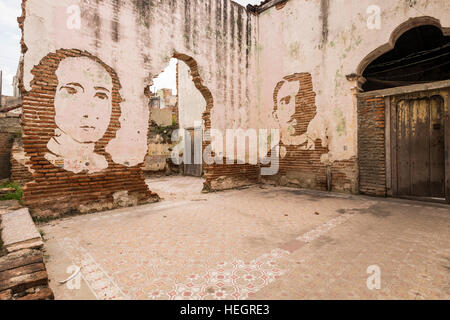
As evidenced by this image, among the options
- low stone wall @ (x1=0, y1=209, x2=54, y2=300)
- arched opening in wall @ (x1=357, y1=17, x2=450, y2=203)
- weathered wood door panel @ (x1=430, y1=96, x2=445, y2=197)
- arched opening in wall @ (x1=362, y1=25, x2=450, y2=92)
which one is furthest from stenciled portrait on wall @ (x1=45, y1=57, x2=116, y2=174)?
weathered wood door panel @ (x1=430, y1=96, x2=445, y2=197)

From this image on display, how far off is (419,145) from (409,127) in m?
0.47

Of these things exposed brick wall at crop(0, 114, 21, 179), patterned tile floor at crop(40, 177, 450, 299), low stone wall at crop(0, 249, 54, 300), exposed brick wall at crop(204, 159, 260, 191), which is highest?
exposed brick wall at crop(0, 114, 21, 179)

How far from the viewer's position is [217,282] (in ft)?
7.06

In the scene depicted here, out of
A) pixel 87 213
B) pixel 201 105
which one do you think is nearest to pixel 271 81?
pixel 201 105

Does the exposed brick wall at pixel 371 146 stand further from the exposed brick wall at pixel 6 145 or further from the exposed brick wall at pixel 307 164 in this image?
the exposed brick wall at pixel 6 145

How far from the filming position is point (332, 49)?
650 cm

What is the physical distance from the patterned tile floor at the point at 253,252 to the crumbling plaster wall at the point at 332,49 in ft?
7.98

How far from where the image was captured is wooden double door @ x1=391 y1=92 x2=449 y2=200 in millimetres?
5156

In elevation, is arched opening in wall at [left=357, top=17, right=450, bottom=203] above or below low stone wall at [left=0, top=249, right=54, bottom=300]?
above

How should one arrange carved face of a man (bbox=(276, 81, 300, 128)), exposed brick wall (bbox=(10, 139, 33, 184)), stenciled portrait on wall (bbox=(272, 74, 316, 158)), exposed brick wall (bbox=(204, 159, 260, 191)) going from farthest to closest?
exposed brick wall (bbox=(10, 139, 33, 184))
carved face of a man (bbox=(276, 81, 300, 128))
stenciled portrait on wall (bbox=(272, 74, 316, 158))
exposed brick wall (bbox=(204, 159, 260, 191))

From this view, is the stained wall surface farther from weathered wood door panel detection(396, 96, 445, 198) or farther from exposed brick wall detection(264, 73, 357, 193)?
weathered wood door panel detection(396, 96, 445, 198)

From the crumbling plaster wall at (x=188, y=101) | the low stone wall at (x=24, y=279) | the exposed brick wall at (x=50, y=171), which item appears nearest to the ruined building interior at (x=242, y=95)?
the exposed brick wall at (x=50, y=171)

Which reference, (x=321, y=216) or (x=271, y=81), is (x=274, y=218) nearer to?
(x=321, y=216)

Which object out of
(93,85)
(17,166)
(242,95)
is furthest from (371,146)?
(17,166)
